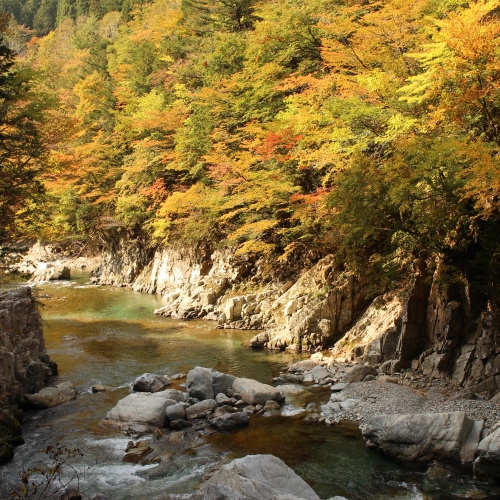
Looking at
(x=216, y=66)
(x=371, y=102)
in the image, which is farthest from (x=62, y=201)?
(x=371, y=102)

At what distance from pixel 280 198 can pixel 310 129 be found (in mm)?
2819

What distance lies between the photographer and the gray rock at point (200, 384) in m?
12.3

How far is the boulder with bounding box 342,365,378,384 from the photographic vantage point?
514 inches

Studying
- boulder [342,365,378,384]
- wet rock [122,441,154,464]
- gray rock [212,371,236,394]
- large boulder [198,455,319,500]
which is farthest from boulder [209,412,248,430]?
boulder [342,365,378,384]

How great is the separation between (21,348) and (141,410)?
4161mm

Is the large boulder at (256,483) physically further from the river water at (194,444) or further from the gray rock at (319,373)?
the gray rock at (319,373)

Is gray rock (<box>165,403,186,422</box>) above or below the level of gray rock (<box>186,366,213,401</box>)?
below

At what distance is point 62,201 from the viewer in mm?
32156

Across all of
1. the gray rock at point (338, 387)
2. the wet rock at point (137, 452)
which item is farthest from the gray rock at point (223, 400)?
the gray rock at point (338, 387)

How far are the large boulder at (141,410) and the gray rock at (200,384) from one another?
926 millimetres

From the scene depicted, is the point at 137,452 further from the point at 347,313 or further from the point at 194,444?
the point at 347,313

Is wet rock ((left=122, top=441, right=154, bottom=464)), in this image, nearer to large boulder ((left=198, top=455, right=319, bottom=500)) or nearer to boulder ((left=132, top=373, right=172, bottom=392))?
large boulder ((left=198, top=455, right=319, bottom=500))

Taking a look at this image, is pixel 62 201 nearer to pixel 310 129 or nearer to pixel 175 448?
pixel 310 129

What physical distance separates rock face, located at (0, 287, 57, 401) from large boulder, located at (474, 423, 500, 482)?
9890 mm
